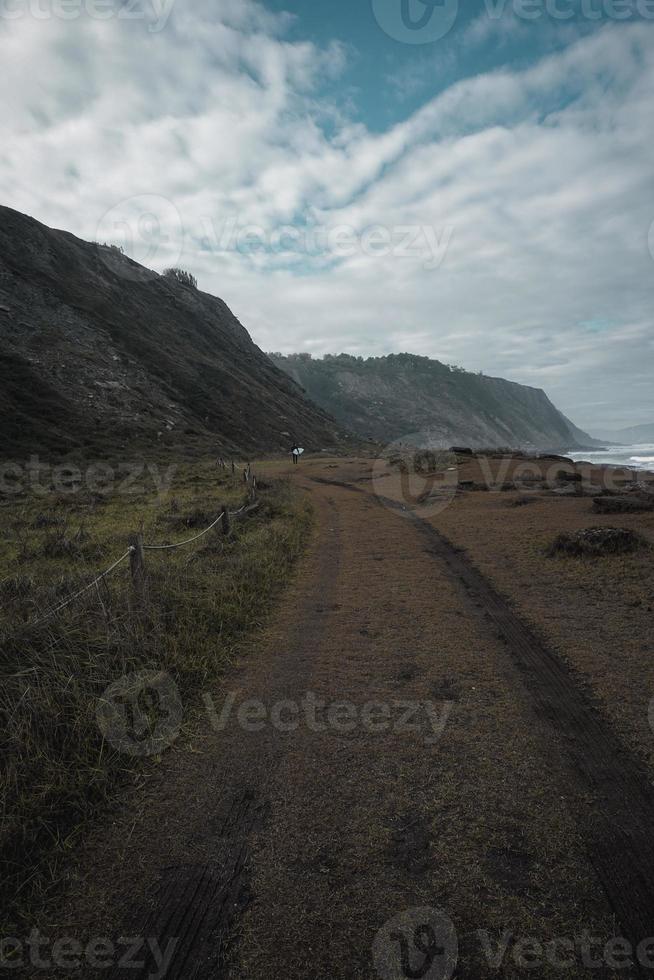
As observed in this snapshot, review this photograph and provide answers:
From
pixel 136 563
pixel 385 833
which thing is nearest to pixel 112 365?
pixel 136 563

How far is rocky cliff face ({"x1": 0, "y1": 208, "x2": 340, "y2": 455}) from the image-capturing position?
33.6 metres

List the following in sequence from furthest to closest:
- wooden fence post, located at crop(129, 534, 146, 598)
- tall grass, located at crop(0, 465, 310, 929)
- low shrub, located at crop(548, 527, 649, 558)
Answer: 1. low shrub, located at crop(548, 527, 649, 558)
2. wooden fence post, located at crop(129, 534, 146, 598)
3. tall grass, located at crop(0, 465, 310, 929)

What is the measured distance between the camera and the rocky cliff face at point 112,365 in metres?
33.6

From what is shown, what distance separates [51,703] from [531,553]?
955 cm

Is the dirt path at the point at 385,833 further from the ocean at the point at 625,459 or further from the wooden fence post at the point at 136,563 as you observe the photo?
the ocean at the point at 625,459

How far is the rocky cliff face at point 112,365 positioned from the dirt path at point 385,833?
29.2 m

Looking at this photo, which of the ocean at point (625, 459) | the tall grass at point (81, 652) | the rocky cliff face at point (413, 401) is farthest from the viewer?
the rocky cliff face at point (413, 401)

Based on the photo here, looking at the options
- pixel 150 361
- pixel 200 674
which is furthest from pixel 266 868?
pixel 150 361

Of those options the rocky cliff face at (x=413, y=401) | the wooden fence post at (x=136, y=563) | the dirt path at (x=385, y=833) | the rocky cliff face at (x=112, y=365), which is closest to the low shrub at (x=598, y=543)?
the dirt path at (x=385, y=833)

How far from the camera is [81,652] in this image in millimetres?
4883

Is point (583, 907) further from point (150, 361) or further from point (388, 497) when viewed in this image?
point (150, 361)

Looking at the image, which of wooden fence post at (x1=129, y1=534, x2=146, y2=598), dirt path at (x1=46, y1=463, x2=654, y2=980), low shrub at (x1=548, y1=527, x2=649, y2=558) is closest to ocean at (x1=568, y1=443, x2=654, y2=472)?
low shrub at (x1=548, y1=527, x2=649, y2=558)

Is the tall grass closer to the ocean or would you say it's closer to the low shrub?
the low shrub

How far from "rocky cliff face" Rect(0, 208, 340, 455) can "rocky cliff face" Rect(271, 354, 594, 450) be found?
144ft
